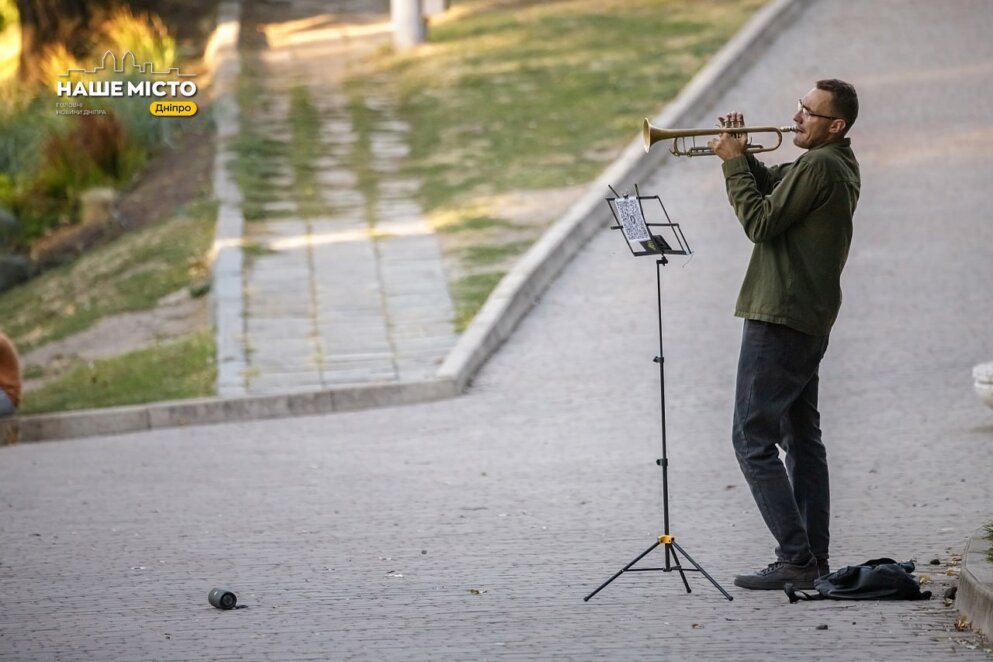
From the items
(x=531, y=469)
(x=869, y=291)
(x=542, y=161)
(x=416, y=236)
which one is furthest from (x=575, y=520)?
(x=542, y=161)

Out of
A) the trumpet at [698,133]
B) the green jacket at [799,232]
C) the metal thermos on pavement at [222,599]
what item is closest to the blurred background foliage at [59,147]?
the metal thermos on pavement at [222,599]

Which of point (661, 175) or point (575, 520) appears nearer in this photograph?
point (575, 520)

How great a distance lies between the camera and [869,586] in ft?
19.9

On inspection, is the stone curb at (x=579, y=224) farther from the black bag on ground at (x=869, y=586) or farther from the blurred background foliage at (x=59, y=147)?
the blurred background foliage at (x=59, y=147)

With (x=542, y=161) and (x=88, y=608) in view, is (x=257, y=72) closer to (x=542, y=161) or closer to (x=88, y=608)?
(x=542, y=161)

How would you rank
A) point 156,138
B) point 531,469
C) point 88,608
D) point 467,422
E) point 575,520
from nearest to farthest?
point 88,608 < point 575,520 < point 531,469 < point 467,422 < point 156,138

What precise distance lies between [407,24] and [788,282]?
60.4ft

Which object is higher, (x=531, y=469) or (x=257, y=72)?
(x=257, y=72)

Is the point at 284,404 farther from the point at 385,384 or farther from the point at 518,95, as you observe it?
the point at 518,95

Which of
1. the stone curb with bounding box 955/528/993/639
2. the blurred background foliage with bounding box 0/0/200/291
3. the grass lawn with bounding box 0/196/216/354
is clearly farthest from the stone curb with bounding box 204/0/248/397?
the stone curb with bounding box 955/528/993/639

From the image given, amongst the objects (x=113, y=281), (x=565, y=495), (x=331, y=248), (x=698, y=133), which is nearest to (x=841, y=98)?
(x=698, y=133)

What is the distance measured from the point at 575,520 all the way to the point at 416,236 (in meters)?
8.26

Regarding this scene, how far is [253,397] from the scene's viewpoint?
11.8 meters

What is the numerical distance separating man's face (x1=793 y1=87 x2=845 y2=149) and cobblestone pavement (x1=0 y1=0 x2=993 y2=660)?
1.75 meters
